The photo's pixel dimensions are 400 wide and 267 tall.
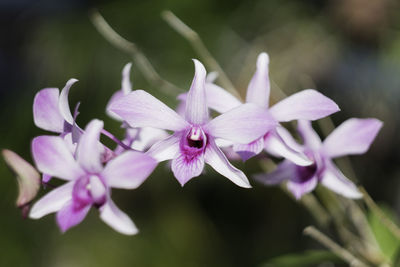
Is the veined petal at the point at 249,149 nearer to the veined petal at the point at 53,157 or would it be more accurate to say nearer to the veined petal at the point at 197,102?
the veined petal at the point at 197,102

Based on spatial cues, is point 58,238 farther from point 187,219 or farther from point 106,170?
point 106,170

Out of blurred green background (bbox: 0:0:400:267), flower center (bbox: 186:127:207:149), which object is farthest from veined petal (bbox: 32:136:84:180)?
blurred green background (bbox: 0:0:400:267)

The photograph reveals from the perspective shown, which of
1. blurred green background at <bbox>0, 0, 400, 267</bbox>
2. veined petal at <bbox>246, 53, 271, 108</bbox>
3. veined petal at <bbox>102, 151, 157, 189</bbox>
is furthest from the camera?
blurred green background at <bbox>0, 0, 400, 267</bbox>

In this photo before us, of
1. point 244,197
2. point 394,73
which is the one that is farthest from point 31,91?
point 394,73

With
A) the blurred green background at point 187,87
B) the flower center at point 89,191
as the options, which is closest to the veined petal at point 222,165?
the flower center at point 89,191

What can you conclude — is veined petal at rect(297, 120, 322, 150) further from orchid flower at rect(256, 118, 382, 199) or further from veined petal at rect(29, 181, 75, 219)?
veined petal at rect(29, 181, 75, 219)

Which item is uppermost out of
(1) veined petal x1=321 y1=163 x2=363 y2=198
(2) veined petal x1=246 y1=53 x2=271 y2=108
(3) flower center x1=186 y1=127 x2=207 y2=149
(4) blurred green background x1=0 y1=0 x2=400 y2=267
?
(2) veined petal x1=246 y1=53 x2=271 y2=108

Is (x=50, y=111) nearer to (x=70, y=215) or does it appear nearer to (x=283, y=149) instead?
(x=70, y=215)
